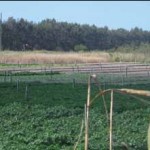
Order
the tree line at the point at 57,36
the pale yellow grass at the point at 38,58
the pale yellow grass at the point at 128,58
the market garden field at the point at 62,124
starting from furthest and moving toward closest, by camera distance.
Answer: the tree line at the point at 57,36
the pale yellow grass at the point at 128,58
the pale yellow grass at the point at 38,58
the market garden field at the point at 62,124

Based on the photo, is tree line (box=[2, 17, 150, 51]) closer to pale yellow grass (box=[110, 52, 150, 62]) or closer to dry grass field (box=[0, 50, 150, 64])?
pale yellow grass (box=[110, 52, 150, 62])

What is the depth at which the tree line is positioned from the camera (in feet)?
292

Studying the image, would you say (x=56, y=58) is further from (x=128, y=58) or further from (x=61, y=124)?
(x=61, y=124)

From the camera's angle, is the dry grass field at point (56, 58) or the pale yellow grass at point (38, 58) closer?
the pale yellow grass at point (38, 58)

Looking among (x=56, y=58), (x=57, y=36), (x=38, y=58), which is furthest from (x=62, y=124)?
(x=57, y=36)

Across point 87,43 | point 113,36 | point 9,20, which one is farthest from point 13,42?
point 113,36

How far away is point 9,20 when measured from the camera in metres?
93.3

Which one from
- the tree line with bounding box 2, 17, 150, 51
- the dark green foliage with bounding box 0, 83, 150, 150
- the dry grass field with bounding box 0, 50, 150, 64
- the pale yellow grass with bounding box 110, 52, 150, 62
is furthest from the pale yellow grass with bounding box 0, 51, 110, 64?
the dark green foliage with bounding box 0, 83, 150, 150

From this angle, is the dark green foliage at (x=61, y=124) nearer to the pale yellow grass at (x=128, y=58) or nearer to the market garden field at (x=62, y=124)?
the market garden field at (x=62, y=124)

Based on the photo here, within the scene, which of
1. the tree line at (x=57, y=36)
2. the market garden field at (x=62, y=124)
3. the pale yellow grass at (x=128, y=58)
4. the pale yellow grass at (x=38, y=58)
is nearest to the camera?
the market garden field at (x=62, y=124)

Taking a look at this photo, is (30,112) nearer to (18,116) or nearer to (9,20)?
(18,116)

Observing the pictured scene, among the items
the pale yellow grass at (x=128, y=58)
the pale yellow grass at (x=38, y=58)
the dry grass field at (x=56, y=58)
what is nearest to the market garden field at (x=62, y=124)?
the pale yellow grass at (x=38, y=58)

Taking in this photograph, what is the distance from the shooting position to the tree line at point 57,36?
8900 cm

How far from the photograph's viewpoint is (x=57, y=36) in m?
101
